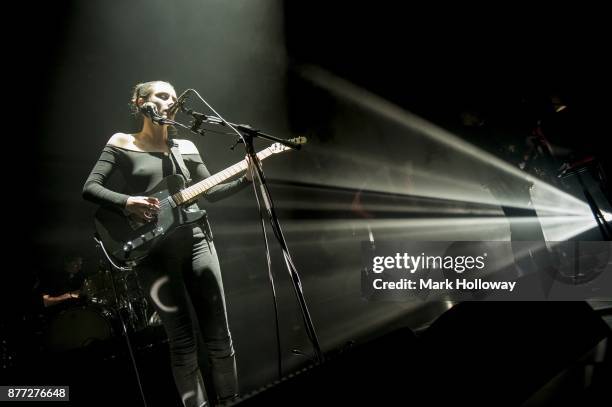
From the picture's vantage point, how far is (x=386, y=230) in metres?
5.22

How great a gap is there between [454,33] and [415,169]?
206 cm

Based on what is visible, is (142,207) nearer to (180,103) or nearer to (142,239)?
(142,239)

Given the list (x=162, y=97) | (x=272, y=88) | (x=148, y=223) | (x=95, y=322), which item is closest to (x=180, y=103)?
(x=162, y=97)

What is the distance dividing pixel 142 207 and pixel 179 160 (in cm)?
42

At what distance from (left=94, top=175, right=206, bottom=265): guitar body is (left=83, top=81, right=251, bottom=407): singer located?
1.5 inches

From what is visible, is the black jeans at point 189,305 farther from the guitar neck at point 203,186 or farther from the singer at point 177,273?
the guitar neck at point 203,186

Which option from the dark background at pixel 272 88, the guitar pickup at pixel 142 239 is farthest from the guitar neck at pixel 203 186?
the dark background at pixel 272 88

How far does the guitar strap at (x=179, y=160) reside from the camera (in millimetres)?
2073

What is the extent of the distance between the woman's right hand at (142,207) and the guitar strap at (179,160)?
0.89ft

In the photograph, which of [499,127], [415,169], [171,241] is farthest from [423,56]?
[171,241]

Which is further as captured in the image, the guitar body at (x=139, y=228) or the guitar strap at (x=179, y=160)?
the guitar strap at (x=179, y=160)

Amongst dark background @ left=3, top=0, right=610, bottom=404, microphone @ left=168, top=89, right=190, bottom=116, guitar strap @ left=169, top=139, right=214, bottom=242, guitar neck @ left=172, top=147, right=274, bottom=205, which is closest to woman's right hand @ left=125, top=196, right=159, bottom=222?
guitar neck @ left=172, top=147, right=274, bottom=205

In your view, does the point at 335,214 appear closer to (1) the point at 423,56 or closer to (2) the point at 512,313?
(1) the point at 423,56

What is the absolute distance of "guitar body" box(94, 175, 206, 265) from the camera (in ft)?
5.96
